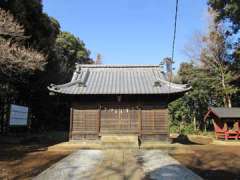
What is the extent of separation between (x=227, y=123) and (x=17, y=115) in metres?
16.5

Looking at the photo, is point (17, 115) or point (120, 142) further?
point (17, 115)

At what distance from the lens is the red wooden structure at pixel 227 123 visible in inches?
808

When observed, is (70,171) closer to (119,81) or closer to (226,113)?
(119,81)

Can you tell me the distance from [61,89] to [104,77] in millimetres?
3565

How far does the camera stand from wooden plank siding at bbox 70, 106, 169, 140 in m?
15.3

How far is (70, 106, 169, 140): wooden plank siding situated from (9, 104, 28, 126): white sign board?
3148 millimetres

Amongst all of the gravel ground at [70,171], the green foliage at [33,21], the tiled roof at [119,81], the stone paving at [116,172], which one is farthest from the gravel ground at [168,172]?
the green foliage at [33,21]

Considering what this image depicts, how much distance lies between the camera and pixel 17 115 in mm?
14992

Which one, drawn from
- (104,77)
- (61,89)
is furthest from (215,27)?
(61,89)

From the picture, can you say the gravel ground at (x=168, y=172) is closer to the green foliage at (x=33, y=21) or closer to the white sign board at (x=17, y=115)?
the white sign board at (x=17, y=115)

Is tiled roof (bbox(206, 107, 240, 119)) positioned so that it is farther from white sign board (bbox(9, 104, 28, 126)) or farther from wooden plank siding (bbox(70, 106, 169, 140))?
white sign board (bbox(9, 104, 28, 126))

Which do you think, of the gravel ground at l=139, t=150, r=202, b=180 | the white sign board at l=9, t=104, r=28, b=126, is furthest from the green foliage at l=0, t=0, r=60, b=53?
the gravel ground at l=139, t=150, r=202, b=180

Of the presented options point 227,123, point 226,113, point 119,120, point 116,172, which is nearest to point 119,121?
point 119,120

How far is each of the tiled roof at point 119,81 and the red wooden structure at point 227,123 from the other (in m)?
7.12
